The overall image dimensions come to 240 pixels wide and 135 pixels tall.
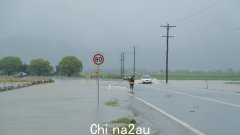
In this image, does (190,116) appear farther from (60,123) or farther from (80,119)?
(60,123)

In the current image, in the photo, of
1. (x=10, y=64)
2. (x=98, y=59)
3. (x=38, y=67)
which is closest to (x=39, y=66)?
(x=38, y=67)

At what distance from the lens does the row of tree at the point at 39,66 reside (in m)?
139

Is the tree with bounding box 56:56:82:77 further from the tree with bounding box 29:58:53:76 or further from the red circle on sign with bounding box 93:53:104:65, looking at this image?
the red circle on sign with bounding box 93:53:104:65

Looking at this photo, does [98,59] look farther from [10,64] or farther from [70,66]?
[10,64]

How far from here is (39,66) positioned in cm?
13875

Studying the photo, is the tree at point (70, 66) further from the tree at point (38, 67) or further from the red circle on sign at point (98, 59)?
the red circle on sign at point (98, 59)

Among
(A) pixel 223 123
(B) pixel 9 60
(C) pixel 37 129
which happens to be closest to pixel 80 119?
(C) pixel 37 129

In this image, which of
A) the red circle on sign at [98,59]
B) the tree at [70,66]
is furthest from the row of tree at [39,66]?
the red circle on sign at [98,59]

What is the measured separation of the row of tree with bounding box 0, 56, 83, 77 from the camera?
139m

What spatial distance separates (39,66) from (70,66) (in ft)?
39.2

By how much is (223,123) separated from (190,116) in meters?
2.44

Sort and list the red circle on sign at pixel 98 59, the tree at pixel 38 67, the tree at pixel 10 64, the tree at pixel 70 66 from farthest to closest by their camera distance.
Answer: the tree at pixel 70 66 → the tree at pixel 10 64 → the tree at pixel 38 67 → the red circle on sign at pixel 98 59

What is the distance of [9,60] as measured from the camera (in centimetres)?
14188

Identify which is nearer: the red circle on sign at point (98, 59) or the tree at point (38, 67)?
the red circle on sign at point (98, 59)
